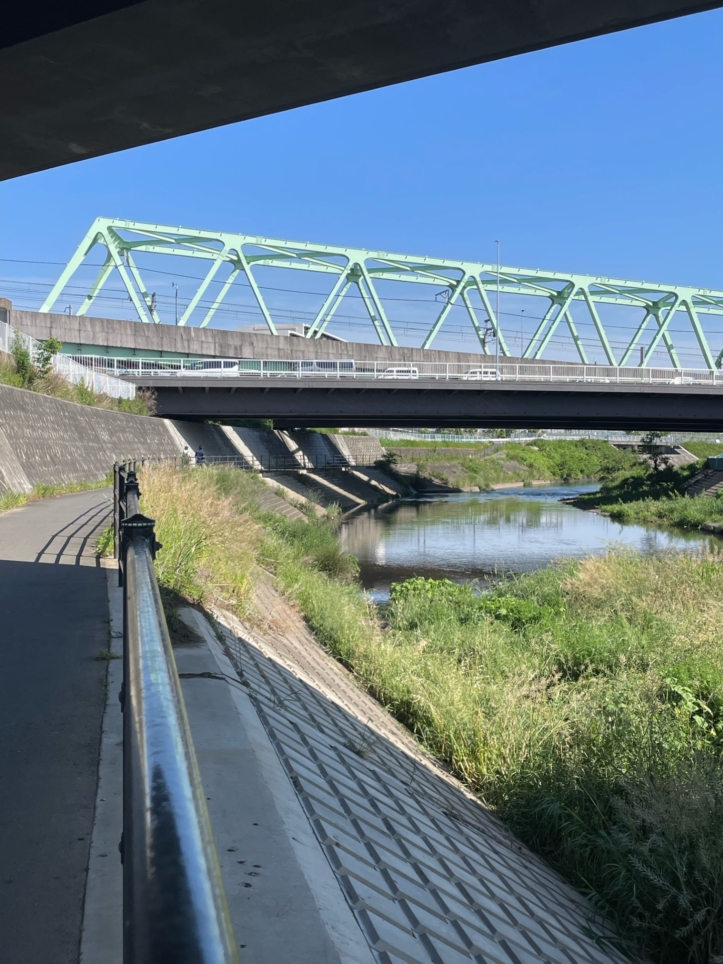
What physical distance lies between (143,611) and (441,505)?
171 feet

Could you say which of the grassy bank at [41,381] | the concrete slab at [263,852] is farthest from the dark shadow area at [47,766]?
the grassy bank at [41,381]

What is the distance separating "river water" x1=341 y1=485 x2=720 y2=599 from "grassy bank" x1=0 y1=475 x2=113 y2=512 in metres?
8.78

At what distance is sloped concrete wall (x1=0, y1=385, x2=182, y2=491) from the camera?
20.2 meters

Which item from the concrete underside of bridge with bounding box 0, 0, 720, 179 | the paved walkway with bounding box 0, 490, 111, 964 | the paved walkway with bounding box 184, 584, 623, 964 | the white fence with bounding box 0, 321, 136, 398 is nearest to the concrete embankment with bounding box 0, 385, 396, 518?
the white fence with bounding box 0, 321, 136, 398

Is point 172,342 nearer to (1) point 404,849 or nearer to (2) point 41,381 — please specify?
(2) point 41,381

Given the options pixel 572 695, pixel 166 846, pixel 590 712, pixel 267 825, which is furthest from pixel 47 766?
pixel 572 695

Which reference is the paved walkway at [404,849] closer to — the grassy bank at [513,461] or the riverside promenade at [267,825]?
the riverside promenade at [267,825]

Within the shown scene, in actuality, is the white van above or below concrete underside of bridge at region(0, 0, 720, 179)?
above

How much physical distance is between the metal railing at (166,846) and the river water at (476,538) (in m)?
20.0

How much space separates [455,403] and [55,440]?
22549mm

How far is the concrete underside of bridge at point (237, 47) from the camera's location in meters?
4.36

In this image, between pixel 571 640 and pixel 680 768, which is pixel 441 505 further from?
pixel 680 768

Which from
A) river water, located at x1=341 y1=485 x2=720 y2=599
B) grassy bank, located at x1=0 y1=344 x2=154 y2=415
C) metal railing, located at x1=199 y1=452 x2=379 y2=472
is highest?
grassy bank, located at x1=0 y1=344 x2=154 y2=415

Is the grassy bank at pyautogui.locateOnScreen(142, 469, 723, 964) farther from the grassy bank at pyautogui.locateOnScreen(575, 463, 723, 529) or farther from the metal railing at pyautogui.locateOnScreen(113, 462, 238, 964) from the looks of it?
the grassy bank at pyautogui.locateOnScreen(575, 463, 723, 529)
